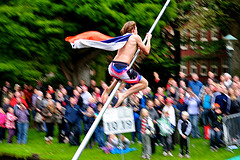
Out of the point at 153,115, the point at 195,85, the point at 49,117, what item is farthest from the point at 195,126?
the point at 49,117

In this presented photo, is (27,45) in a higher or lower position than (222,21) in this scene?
higher

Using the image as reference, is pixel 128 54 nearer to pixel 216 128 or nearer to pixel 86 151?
pixel 216 128

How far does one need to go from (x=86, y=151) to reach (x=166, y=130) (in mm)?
2985

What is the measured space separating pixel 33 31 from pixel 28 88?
362 centimetres

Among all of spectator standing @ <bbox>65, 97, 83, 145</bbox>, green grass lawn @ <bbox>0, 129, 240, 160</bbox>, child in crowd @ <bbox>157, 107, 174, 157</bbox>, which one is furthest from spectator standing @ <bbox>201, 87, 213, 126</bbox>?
spectator standing @ <bbox>65, 97, 83, 145</bbox>

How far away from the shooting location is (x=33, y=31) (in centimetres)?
1593

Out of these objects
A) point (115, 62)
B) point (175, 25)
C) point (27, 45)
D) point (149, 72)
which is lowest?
point (149, 72)

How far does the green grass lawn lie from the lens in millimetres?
12267

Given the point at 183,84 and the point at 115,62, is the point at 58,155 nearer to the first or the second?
the point at 183,84

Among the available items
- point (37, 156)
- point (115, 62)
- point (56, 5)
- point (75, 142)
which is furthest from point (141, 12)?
point (115, 62)

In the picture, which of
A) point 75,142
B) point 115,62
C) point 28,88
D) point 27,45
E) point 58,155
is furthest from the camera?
point 28,88

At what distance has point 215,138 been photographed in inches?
498

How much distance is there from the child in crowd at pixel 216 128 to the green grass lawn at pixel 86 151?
0.22 m

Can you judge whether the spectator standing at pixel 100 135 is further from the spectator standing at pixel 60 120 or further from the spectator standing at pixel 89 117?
the spectator standing at pixel 60 120
